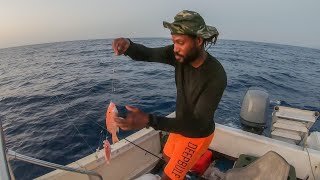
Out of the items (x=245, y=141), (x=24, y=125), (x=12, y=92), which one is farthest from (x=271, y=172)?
(x=12, y=92)

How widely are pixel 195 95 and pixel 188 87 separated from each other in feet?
0.48

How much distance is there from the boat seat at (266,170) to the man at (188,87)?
0.87 m

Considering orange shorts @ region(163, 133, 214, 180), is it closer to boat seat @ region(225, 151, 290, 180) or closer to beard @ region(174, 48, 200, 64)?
boat seat @ region(225, 151, 290, 180)

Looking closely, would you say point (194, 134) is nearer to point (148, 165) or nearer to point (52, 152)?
point (148, 165)

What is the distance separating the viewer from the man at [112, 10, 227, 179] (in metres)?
2.57

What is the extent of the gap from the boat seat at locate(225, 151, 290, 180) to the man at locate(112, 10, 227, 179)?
87 centimetres

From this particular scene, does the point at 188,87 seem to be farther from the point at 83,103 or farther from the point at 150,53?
the point at 83,103

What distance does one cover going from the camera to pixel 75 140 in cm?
773

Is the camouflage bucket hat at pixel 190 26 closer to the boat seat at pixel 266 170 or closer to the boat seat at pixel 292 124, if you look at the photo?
the boat seat at pixel 266 170

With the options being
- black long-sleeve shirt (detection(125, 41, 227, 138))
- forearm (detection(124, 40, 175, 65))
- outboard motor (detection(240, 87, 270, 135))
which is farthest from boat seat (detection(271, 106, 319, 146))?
forearm (detection(124, 40, 175, 65))

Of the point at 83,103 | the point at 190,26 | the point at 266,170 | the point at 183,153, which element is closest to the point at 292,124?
the point at 266,170

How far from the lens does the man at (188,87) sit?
2.57 meters

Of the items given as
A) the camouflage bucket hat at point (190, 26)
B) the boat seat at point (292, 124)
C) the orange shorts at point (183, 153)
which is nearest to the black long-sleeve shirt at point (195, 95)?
the orange shorts at point (183, 153)

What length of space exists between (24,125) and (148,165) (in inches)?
260
